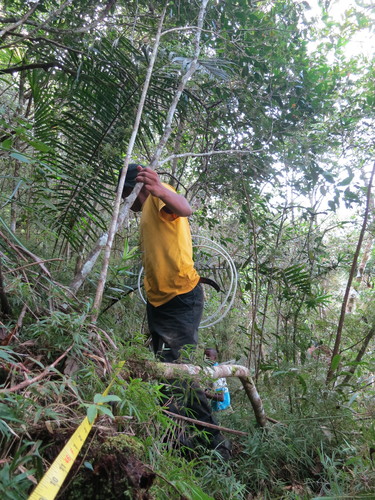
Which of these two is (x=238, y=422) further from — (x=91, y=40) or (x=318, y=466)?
(x=91, y=40)

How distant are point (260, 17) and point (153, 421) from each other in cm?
339

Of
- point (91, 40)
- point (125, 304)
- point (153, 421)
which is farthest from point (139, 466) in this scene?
point (91, 40)


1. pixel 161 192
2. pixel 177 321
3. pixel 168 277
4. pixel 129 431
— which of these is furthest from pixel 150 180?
pixel 129 431

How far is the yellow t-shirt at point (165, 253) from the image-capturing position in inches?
99.7

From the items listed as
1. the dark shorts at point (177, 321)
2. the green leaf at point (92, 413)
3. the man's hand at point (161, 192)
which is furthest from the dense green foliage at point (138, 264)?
the man's hand at point (161, 192)

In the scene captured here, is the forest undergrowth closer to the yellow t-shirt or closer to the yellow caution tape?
the yellow caution tape

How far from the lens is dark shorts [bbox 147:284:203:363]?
2568 millimetres

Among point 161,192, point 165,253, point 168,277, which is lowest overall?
point 168,277

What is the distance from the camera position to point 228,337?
13.9ft

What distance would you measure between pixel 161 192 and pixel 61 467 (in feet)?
5.12

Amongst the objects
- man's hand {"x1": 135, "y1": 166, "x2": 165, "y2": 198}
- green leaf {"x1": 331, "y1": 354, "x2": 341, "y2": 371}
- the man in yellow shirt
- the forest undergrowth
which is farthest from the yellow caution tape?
green leaf {"x1": 331, "y1": 354, "x2": 341, "y2": 371}

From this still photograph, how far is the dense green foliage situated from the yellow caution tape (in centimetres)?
4

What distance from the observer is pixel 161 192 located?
2.16 meters

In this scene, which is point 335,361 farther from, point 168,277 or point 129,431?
point 129,431
